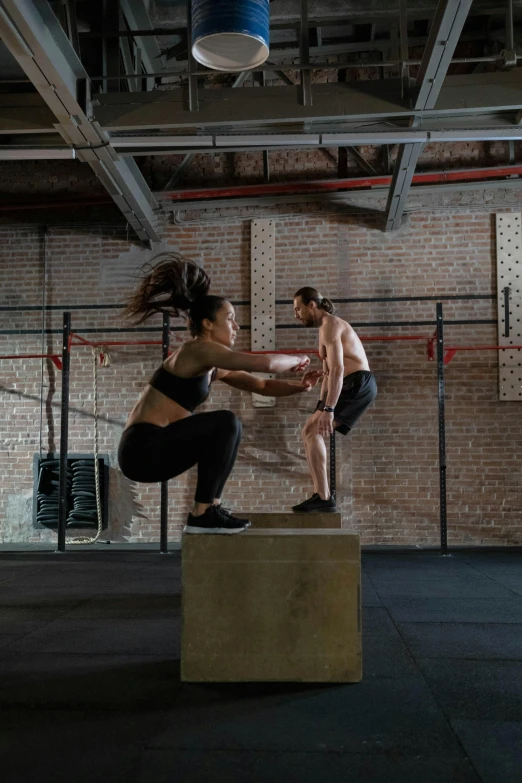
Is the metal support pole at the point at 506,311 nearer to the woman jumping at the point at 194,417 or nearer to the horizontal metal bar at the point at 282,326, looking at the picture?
the horizontal metal bar at the point at 282,326

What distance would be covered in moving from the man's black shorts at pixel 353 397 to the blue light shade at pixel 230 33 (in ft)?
6.91

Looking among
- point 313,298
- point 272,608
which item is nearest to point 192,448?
point 272,608

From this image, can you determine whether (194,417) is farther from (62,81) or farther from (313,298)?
(62,81)

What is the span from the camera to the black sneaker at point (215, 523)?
8.41ft

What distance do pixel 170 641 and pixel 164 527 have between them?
3.46 metres

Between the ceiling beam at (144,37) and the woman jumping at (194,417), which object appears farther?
the ceiling beam at (144,37)

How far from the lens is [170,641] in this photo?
303 cm

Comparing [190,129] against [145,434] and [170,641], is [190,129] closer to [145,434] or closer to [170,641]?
[145,434]

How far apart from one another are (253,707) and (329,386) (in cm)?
266

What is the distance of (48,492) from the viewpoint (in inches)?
282

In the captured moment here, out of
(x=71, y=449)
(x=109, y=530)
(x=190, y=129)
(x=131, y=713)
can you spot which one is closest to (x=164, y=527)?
(x=109, y=530)

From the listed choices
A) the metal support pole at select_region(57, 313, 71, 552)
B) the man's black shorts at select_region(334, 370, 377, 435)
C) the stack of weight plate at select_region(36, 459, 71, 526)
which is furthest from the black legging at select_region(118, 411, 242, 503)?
the stack of weight plate at select_region(36, 459, 71, 526)

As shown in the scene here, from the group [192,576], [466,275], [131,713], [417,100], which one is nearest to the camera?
[131,713]

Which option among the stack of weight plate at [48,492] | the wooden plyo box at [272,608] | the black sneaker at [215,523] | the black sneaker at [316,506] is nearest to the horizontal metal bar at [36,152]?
the stack of weight plate at [48,492]
